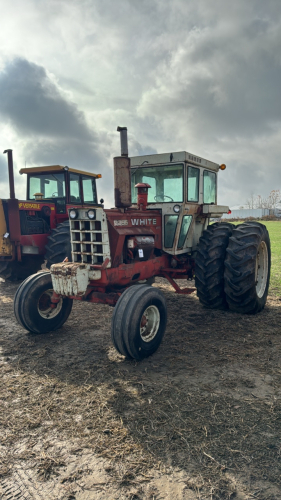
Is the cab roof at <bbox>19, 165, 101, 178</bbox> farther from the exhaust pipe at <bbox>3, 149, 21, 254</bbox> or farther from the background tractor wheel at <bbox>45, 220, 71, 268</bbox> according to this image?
the background tractor wheel at <bbox>45, 220, 71, 268</bbox>

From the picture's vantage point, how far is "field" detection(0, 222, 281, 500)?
2301 millimetres

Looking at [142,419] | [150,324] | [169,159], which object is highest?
[169,159]

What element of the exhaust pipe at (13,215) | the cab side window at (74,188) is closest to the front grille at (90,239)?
the exhaust pipe at (13,215)

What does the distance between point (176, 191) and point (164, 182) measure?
0.29 metres

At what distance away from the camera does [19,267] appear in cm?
905

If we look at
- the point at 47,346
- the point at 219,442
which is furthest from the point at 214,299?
the point at 219,442

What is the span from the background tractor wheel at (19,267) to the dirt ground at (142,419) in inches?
158

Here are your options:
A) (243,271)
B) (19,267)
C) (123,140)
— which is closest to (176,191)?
(123,140)

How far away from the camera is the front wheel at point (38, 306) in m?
4.82

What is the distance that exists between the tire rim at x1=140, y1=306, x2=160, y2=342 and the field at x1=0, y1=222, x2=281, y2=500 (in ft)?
0.89

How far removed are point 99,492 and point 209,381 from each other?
5.67ft

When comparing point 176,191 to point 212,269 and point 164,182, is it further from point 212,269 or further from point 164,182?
point 212,269

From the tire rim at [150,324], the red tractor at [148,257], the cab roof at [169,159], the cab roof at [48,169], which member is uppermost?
the cab roof at [48,169]

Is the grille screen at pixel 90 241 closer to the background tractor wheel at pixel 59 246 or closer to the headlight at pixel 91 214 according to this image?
the headlight at pixel 91 214
